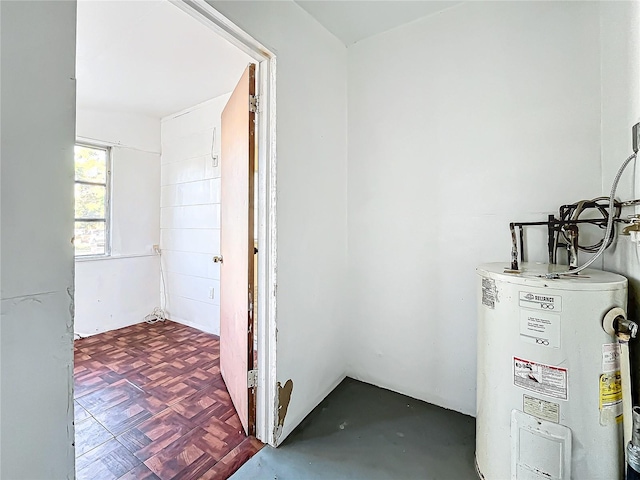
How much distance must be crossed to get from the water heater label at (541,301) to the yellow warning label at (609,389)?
291mm

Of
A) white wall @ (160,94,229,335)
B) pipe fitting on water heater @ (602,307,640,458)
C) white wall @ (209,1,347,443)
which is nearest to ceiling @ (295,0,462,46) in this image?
white wall @ (209,1,347,443)

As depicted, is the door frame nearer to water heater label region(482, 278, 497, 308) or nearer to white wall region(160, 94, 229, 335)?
water heater label region(482, 278, 497, 308)

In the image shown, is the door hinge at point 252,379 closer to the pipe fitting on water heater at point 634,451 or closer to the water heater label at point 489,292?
the water heater label at point 489,292

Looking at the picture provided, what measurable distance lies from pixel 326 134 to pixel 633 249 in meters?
1.76

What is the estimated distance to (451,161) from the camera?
6.43 feet

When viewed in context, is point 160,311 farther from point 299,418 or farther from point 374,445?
point 374,445

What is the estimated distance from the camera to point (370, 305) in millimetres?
2324

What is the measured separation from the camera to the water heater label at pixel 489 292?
130 cm

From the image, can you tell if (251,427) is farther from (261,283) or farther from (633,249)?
(633,249)

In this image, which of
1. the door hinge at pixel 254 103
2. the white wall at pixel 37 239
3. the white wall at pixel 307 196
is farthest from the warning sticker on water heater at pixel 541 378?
the door hinge at pixel 254 103

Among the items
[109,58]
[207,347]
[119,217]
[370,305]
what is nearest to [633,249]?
[370,305]

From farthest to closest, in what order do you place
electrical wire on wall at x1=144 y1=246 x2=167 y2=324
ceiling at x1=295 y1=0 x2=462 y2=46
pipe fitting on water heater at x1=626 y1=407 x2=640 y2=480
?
electrical wire on wall at x1=144 y1=246 x2=167 y2=324 < ceiling at x1=295 y1=0 x2=462 y2=46 < pipe fitting on water heater at x1=626 y1=407 x2=640 y2=480

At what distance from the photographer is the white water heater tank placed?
109 cm

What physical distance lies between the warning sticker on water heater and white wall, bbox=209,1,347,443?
3.85 feet
